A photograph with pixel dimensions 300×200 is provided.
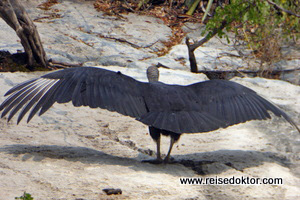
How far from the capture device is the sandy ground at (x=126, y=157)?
12.4 feet

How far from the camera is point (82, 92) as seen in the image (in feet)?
14.6

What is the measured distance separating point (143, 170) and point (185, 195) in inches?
25.3

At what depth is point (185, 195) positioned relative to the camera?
3.77 m

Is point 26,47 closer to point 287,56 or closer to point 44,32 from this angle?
point 44,32

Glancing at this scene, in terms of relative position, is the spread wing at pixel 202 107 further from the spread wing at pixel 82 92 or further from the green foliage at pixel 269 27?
the green foliage at pixel 269 27

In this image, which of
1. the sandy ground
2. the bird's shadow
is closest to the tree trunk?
the sandy ground

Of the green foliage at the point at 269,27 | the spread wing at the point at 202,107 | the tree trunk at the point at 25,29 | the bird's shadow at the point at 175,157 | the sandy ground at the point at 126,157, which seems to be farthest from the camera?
the green foliage at the point at 269,27

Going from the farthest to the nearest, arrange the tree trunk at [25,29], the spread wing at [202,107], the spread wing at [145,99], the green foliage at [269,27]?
1. the green foliage at [269,27]
2. the tree trunk at [25,29]
3. the spread wing at [145,99]
4. the spread wing at [202,107]

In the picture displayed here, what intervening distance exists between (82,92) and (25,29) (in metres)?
3.06

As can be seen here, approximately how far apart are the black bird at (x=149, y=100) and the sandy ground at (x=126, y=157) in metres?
0.38

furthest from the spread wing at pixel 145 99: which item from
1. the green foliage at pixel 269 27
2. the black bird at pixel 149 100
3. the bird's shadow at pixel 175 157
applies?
the green foliage at pixel 269 27

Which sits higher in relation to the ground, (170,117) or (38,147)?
(170,117)

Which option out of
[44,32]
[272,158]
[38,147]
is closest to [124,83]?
[38,147]

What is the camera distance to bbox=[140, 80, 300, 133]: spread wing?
4.20 m
